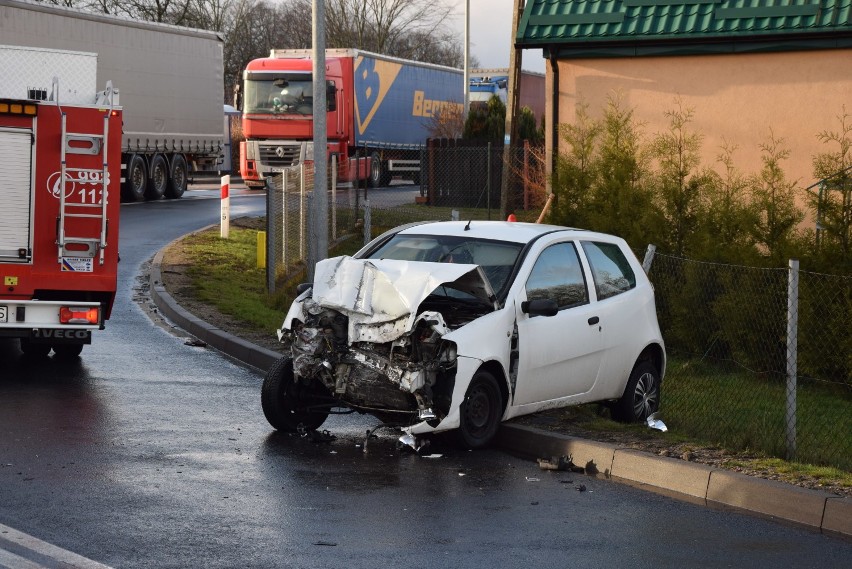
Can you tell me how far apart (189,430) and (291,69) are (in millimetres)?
28763

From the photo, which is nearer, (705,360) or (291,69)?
(705,360)

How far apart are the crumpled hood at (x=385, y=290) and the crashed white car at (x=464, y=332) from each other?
1 cm

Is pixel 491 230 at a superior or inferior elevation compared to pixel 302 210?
superior

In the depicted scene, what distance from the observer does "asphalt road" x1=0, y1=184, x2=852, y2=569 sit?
648 centimetres

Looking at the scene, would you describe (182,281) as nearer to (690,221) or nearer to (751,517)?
(690,221)

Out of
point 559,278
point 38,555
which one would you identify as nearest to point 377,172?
point 559,278

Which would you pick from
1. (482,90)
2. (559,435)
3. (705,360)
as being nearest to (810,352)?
(705,360)

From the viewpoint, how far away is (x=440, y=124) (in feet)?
140

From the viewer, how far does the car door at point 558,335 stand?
9.43 meters

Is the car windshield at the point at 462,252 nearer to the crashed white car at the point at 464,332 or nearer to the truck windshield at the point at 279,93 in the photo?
the crashed white car at the point at 464,332

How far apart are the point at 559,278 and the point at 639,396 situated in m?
1.39

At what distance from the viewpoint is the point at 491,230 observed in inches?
400

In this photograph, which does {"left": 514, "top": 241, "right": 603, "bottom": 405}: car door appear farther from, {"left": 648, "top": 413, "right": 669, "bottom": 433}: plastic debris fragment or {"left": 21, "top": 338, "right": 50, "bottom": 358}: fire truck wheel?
{"left": 21, "top": 338, "right": 50, "bottom": 358}: fire truck wheel

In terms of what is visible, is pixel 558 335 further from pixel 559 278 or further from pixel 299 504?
pixel 299 504
